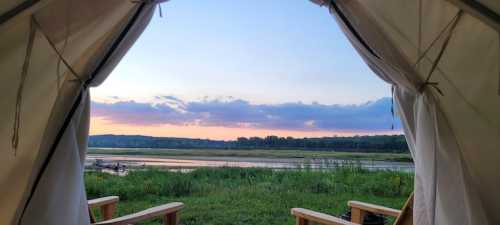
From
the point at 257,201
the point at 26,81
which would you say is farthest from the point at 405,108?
the point at 257,201

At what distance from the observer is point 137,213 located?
254 cm

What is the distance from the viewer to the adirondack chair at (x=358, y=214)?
2393 millimetres

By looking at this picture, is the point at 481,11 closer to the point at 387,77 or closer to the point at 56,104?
the point at 387,77

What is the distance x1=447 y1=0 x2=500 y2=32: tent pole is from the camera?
64.4 inches

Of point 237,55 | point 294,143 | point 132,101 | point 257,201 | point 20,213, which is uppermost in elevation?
point 237,55

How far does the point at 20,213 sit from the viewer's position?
2.01 metres

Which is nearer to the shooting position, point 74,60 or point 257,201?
point 74,60

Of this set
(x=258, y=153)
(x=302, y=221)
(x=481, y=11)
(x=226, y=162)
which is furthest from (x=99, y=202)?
(x=258, y=153)

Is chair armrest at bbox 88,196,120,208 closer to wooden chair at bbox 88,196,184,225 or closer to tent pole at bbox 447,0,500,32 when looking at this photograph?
wooden chair at bbox 88,196,184,225

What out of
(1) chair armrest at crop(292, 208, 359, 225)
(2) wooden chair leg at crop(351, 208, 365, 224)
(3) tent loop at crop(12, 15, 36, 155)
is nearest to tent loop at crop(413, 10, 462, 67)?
(1) chair armrest at crop(292, 208, 359, 225)

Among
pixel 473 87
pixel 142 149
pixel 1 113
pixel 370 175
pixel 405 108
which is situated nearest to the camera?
pixel 1 113

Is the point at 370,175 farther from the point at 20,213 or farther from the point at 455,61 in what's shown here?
the point at 20,213

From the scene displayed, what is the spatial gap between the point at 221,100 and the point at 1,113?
564 centimetres

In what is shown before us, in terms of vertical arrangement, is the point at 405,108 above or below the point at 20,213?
above
